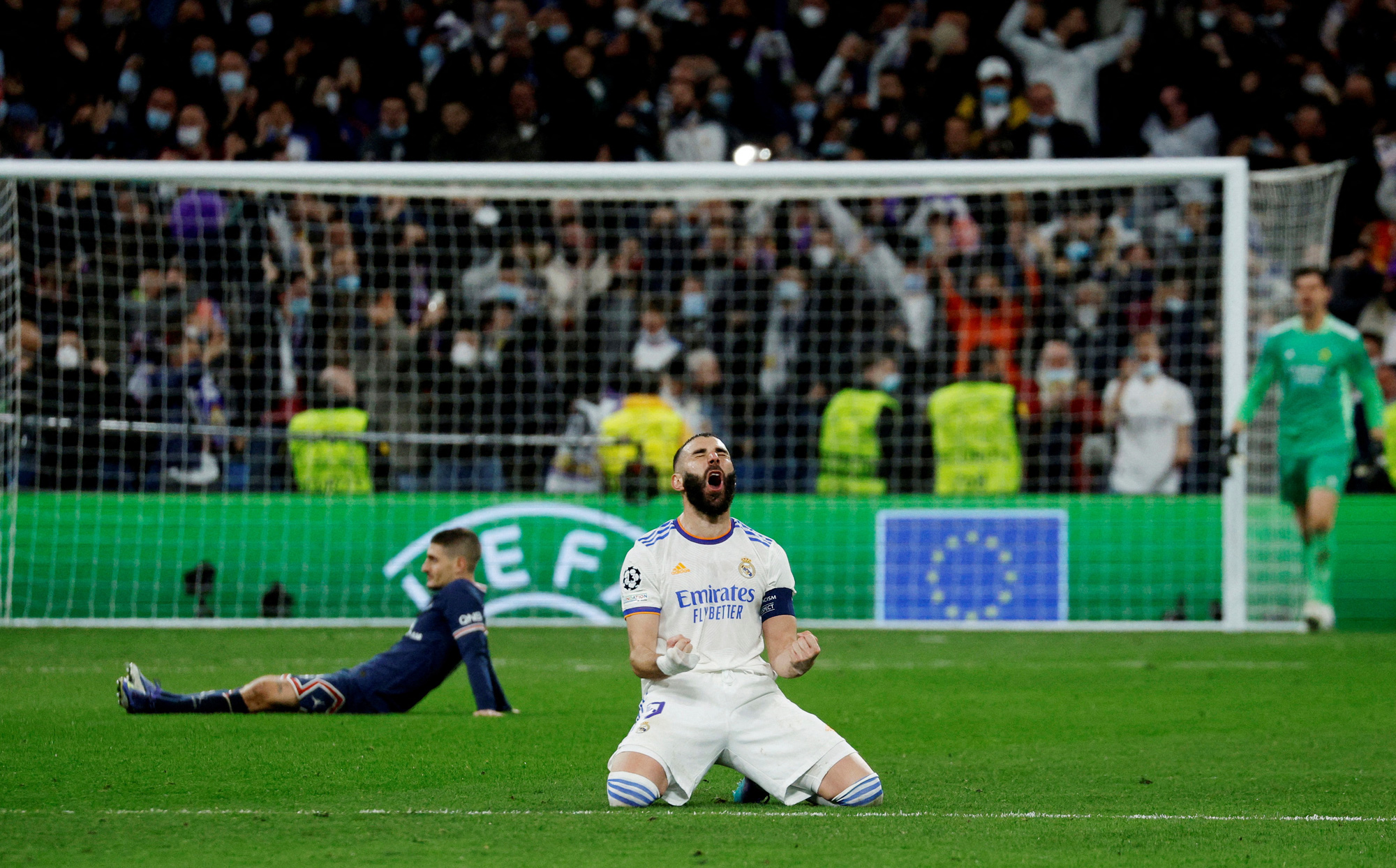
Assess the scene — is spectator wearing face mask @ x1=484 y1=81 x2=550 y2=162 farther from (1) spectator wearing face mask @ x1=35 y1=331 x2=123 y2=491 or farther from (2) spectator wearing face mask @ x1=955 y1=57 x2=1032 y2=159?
(1) spectator wearing face mask @ x1=35 y1=331 x2=123 y2=491

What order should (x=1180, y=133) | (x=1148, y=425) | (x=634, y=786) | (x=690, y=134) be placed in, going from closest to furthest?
(x=634, y=786), (x=1148, y=425), (x=1180, y=133), (x=690, y=134)

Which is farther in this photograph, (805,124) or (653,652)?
(805,124)

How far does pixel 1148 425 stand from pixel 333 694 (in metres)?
8.72

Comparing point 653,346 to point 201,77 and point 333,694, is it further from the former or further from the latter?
point 333,694

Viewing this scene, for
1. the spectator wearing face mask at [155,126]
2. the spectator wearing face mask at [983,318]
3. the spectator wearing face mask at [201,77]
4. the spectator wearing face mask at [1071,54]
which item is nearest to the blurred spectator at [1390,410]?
the spectator wearing face mask at [983,318]

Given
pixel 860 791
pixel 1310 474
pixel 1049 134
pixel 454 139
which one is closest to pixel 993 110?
pixel 1049 134

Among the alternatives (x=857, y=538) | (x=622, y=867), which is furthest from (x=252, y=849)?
(x=857, y=538)

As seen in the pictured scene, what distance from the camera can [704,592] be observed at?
504cm

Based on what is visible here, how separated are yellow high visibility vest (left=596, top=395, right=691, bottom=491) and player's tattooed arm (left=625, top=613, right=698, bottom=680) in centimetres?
840

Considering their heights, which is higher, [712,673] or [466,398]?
[466,398]

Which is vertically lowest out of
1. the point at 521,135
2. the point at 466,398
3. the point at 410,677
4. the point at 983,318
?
the point at 410,677

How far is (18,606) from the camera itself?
12617 millimetres

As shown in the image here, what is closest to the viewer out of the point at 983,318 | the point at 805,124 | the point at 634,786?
the point at 634,786

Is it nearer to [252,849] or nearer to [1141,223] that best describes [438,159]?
[1141,223]
